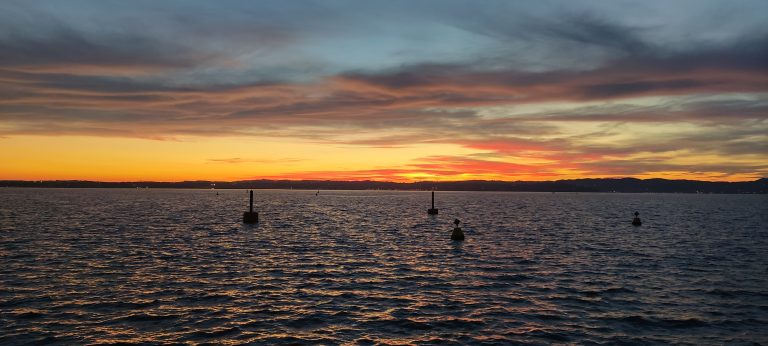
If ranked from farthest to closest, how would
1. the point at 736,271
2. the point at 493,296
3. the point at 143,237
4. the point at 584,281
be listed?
1. the point at 143,237
2. the point at 736,271
3. the point at 584,281
4. the point at 493,296

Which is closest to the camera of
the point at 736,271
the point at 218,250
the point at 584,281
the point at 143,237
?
the point at 584,281

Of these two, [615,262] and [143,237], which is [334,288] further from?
[143,237]

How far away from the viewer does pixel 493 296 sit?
2789 centimetres

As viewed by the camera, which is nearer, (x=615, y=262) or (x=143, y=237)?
(x=615, y=262)

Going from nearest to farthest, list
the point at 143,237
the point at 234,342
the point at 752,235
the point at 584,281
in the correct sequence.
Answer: the point at 234,342
the point at 584,281
the point at 143,237
the point at 752,235

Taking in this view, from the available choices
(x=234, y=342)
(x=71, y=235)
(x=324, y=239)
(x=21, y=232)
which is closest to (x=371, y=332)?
(x=234, y=342)

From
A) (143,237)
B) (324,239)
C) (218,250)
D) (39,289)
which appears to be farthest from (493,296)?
(143,237)

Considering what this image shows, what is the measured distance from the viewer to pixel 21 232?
5944cm

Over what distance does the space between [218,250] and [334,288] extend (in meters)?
20.4

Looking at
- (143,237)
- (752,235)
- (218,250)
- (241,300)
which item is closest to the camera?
(241,300)

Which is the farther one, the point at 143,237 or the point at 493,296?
the point at 143,237

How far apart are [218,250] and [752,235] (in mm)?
64922

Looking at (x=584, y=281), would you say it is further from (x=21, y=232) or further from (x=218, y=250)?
(x=21, y=232)

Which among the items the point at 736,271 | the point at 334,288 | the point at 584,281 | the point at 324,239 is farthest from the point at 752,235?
the point at 334,288
